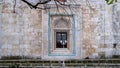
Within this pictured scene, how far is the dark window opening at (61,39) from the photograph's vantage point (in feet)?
46.6

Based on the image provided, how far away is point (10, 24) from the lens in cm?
1395

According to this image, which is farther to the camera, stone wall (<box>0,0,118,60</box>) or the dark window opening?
the dark window opening

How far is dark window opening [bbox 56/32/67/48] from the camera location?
14203 mm

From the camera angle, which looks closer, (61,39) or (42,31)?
(42,31)

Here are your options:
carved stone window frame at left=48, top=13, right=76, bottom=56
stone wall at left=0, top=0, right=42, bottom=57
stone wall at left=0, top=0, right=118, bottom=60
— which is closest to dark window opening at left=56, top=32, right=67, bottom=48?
carved stone window frame at left=48, top=13, right=76, bottom=56

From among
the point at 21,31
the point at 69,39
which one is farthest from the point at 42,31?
the point at 69,39

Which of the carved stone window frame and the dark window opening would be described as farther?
the dark window opening

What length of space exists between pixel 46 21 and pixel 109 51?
124 inches

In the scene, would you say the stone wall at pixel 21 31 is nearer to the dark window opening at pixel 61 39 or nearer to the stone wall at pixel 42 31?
the stone wall at pixel 42 31

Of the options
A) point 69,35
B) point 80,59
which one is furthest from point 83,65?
point 69,35

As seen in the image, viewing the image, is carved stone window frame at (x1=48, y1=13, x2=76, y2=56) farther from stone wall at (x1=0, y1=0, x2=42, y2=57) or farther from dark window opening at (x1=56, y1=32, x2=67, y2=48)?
stone wall at (x1=0, y1=0, x2=42, y2=57)

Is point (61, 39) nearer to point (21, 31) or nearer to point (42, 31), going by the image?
point (42, 31)

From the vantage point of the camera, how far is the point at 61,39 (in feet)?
46.8

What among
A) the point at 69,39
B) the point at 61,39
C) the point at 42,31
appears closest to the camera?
the point at 42,31
